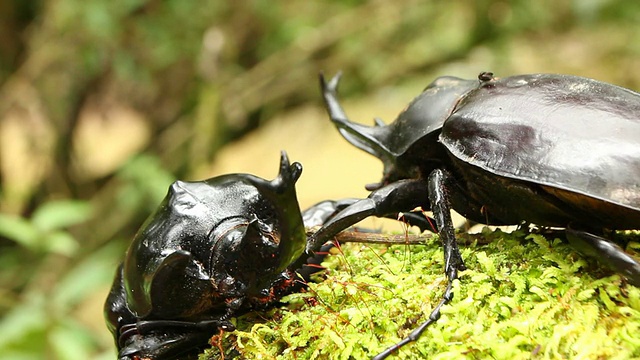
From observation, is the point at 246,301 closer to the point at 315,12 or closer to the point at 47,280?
the point at 47,280

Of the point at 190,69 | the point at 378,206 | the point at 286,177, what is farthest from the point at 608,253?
the point at 190,69

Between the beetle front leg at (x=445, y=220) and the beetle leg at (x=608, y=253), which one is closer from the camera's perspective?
the beetle leg at (x=608, y=253)

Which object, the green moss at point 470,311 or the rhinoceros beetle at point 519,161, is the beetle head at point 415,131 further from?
the green moss at point 470,311

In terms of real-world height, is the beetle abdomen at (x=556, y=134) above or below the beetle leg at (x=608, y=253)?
above

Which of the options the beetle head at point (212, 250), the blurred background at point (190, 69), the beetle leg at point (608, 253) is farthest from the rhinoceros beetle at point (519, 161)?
the blurred background at point (190, 69)

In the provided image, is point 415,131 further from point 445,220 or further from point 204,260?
point 204,260

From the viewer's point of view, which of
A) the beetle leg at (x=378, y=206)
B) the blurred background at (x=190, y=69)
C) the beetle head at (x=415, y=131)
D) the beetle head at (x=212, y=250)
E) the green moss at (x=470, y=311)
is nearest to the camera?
the green moss at (x=470, y=311)

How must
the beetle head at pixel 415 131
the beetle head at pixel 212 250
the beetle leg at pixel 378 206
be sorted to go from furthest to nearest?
the beetle head at pixel 415 131
the beetle leg at pixel 378 206
the beetle head at pixel 212 250

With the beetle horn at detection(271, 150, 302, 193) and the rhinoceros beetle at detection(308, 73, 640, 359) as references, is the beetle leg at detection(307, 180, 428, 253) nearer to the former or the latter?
the rhinoceros beetle at detection(308, 73, 640, 359)
